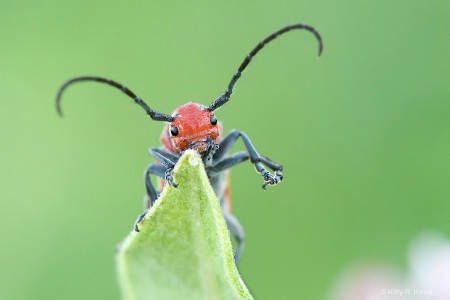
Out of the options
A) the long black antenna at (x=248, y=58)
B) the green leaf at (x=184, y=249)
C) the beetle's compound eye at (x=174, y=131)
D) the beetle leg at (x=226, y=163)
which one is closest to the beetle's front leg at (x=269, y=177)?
the beetle leg at (x=226, y=163)

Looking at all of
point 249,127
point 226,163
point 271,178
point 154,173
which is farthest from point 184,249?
point 249,127

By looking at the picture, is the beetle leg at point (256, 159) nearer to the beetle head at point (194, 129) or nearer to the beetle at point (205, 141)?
the beetle at point (205, 141)

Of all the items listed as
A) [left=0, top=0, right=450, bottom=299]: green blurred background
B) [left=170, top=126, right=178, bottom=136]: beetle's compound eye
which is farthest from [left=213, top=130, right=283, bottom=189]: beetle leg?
[left=0, top=0, right=450, bottom=299]: green blurred background

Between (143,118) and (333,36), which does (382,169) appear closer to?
(333,36)

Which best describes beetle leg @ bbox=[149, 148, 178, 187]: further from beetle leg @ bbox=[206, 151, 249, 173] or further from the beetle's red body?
beetle leg @ bbox=[206, 151, 249, 173]

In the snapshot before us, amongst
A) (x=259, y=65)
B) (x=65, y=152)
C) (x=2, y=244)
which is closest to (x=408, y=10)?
(x=259, y=65)

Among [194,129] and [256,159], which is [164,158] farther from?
[256,159]
